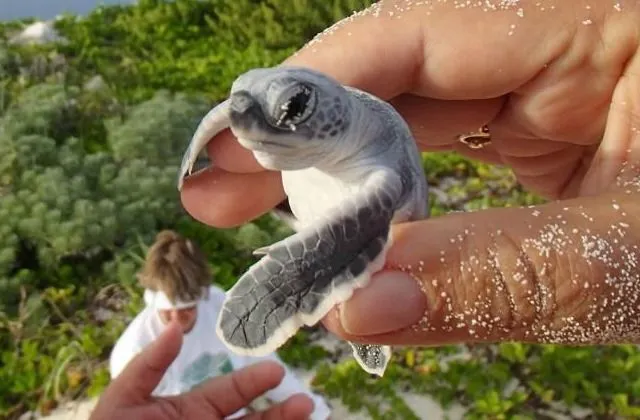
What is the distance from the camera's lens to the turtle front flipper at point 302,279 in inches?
25.5

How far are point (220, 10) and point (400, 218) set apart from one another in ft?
13.4

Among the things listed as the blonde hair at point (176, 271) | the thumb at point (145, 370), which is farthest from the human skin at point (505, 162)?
the blonde hair at point (176, 271)

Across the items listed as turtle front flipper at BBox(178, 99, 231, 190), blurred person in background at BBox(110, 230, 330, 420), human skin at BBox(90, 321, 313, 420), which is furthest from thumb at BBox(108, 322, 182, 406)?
turtle front flipper at BBox(178, 99, 231, 190)

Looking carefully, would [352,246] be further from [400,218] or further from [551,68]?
[551,68]

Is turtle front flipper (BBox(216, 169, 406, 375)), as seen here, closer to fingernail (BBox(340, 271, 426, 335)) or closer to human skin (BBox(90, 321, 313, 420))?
fingernail (BBox(340, 271, 426, 335))

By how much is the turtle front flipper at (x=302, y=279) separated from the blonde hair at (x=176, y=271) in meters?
1.26

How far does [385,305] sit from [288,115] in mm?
182

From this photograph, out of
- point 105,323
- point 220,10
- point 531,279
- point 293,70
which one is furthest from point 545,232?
point 220,10

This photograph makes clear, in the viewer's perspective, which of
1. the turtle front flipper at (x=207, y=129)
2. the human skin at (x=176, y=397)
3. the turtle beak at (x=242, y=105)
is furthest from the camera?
the human skin at (x=176, y=397)

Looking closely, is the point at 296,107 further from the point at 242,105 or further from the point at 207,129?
the point at 207,129

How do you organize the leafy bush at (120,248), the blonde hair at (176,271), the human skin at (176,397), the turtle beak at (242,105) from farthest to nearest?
1. the leafy bush at (120,248)
2. the blonde hair at (176,271)
3. the human skin at (176,397)
4. the turtle beak at (242,105)

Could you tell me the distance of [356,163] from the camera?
2.42ft

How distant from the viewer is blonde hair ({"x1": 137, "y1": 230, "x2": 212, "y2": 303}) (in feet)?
6.21

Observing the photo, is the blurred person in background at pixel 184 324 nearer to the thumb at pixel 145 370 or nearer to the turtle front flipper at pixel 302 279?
the thumb at pixel 145 370
